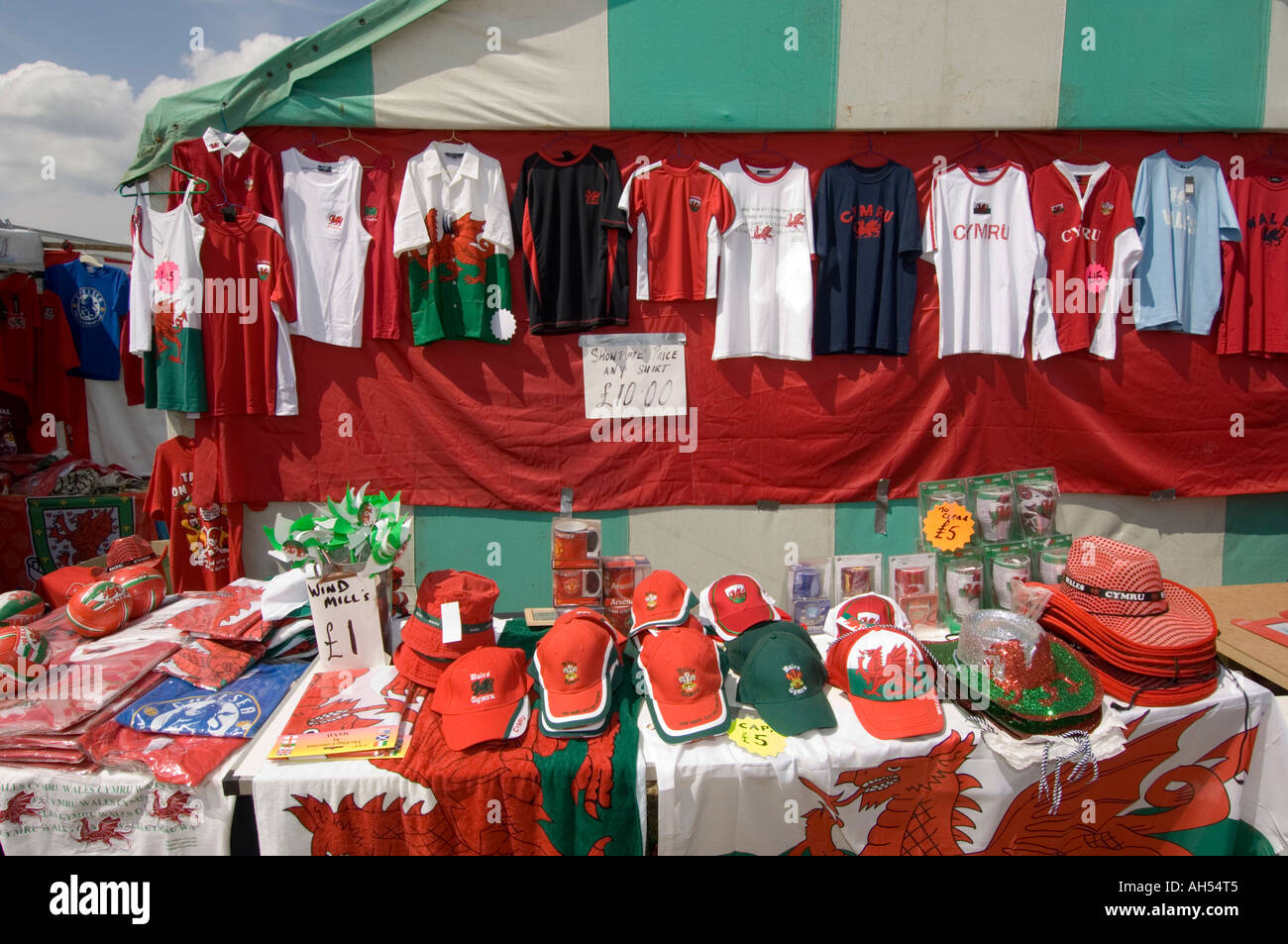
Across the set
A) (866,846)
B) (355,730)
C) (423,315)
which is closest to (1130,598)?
(866,846)

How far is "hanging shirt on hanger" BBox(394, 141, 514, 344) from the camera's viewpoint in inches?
113

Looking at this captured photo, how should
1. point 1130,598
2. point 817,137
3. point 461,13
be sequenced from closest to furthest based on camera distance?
1. point 1130,598
2. point 461,13
3. point 817,137

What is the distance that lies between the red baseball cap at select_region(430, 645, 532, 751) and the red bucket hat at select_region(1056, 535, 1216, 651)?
1.63 metres

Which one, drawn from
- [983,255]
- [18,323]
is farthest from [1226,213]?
[18,323]

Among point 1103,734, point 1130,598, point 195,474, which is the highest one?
point 195,474

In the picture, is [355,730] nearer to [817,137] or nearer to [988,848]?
[988,848]

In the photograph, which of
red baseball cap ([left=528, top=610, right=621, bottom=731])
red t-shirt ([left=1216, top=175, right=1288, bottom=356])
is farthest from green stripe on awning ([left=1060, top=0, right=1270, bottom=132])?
red baseball cap ([left=528, top=610, right=621, bottom=731])

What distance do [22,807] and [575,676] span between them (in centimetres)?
129

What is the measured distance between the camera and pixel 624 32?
2848 mm

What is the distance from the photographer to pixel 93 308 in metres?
4.61

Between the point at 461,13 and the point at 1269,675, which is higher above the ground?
the point at 461,13

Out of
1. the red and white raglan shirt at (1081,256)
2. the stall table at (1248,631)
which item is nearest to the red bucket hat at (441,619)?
the stall table at (1248,631)

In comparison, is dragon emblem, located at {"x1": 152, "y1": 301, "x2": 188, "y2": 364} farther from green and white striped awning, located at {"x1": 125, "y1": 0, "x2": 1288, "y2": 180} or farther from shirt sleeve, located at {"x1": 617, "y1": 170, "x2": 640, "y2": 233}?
shirt sleeve, located at {"x1": 617, "y1": 170, "x2": 640, "y2": 233}
